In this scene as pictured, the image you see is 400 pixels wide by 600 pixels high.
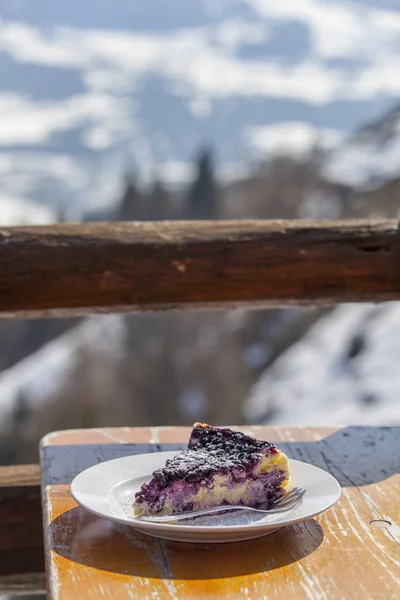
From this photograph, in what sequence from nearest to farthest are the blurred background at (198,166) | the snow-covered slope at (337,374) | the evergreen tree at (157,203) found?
Result: the snow-covered slope at (337,374) < the blurred background at (198,166) < the evergreen tree at (157,203)

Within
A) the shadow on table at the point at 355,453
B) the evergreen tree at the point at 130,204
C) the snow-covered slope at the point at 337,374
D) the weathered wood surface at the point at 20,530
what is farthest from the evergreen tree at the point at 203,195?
the shadow on table at the point at 355,453

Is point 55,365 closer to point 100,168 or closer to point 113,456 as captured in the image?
point 100,168

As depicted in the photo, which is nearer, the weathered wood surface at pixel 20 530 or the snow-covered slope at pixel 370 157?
the weathered wood surface at pixel 20 530

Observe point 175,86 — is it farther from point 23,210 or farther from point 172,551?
point 172,551

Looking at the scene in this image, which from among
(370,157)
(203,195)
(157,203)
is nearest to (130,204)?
(157,203)

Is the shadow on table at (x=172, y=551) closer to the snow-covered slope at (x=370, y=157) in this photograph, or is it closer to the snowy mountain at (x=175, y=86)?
the snowy mountain at (x=175, y=86)

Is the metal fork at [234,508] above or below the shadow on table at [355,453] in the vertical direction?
above

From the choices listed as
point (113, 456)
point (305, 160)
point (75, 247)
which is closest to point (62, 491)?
point (113, 456)

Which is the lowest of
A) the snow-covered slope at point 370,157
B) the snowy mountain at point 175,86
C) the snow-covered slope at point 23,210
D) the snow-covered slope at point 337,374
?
the snow-covered slope at point 337,374

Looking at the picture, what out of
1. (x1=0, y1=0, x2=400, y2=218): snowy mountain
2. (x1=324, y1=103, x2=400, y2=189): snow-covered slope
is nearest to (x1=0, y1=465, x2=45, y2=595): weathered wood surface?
Result: (x1=0, y1=0, x2=400, y2=218): snowy mountain
